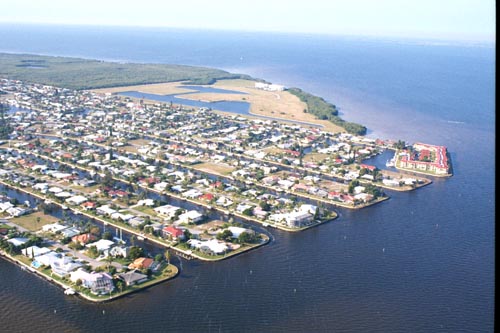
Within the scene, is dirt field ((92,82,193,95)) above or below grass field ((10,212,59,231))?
above

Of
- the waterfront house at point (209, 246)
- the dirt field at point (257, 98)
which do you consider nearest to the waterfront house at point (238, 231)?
the waterfront house at point (209, 246)

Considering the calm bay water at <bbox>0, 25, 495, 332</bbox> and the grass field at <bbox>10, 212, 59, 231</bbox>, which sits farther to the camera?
the grass field at <bbox>10, 212, 59, 231</bbox>

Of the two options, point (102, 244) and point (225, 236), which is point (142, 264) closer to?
point (102, 244)

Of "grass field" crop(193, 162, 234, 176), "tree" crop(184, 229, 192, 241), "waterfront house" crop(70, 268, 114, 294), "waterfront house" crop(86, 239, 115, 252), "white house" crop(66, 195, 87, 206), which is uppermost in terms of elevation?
"grass field" crop(193, 162, 234, 176)

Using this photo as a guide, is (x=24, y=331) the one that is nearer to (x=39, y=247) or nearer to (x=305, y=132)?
(x=39, y=247)

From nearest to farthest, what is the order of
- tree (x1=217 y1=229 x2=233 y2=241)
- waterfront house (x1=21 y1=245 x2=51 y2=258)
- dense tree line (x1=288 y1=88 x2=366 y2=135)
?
waterfront house (x1=21 y1=245 x2=51 y2=258) < tree (x1=217 y1=229 x2=233 y2=241) < dense tree line (x1=288 y1=88 x2=366 y2=135)

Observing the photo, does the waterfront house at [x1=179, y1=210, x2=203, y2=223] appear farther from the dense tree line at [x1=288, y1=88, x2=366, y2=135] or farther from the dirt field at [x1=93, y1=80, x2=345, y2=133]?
the dirt field at [x1=93, y1=80, x2=345, y2=133]

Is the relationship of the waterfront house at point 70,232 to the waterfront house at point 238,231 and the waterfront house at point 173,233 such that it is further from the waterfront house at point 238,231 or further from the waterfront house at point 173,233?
the waterfront house at point 238,231

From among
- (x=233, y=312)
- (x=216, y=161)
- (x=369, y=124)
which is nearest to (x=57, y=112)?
(x=216, y=161)

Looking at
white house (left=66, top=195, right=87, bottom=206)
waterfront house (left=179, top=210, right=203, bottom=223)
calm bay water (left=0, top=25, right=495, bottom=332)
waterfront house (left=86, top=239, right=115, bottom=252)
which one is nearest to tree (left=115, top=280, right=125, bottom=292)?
calm bay water (left=0, top=25, right=495, bottom=332)

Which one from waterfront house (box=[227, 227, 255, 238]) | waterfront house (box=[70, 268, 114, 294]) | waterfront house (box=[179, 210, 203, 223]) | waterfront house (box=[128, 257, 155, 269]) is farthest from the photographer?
waterfront house (box=[179, 210, 203, 223])
